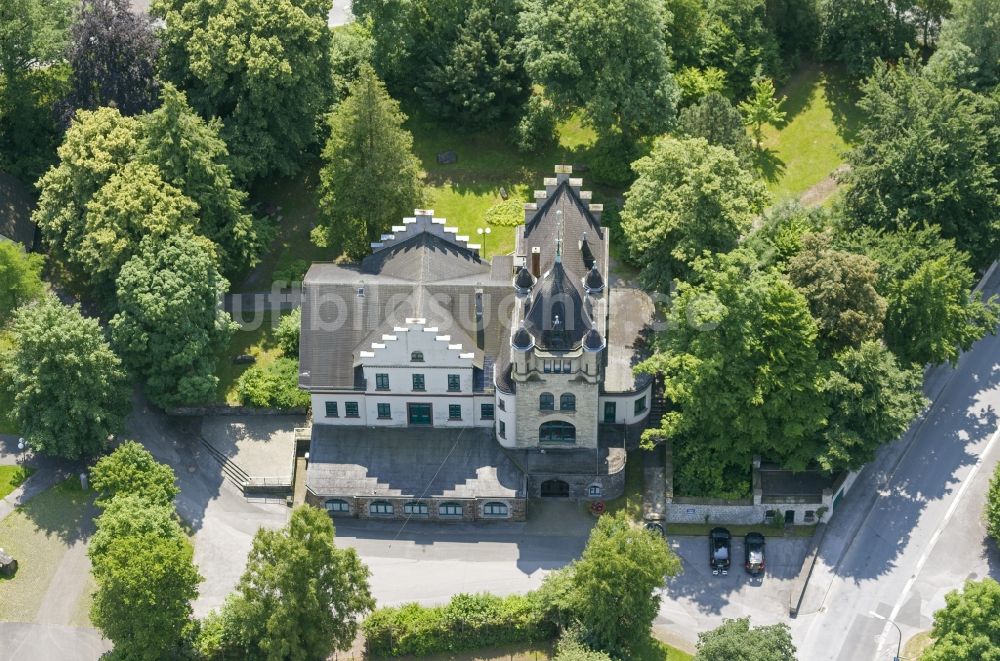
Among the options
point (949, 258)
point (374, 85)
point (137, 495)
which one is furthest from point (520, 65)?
point (137, 495)

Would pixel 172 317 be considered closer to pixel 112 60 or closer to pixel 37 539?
pixel 37 539

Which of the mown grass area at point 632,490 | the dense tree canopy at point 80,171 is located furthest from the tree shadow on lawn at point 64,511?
the mown grass area at point 632,490

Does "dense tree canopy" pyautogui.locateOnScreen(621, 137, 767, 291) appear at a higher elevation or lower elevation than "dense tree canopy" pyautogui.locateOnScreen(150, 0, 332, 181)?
lower

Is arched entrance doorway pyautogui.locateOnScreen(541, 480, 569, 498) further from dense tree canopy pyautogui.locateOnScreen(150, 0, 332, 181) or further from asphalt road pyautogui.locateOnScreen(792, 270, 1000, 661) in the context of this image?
dense tree canopy pyautogui.locateOnScreen(150, 0, 332, 181)

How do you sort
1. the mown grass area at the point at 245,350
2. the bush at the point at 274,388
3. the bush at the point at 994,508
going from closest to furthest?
the bush at the point at 994,508 → the bush at the point at 274,388 → the mown grass area at the point at 245,350

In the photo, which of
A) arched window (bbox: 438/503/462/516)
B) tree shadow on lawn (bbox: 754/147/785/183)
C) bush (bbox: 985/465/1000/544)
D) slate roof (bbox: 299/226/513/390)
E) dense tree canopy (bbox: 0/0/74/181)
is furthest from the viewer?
tree shadow on lawn (bbox: 754/147/785/183)

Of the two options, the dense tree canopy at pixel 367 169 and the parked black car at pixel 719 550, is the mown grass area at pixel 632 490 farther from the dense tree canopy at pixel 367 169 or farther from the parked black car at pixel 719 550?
the dense tree canopy at pixel 367 169

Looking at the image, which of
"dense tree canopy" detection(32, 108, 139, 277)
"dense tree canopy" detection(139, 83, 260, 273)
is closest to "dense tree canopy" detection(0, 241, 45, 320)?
"dense tree canopy" detection(32, 108, 139, 277)
